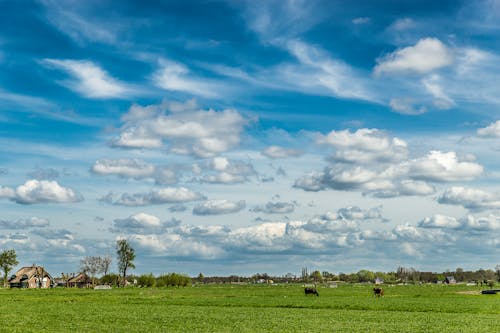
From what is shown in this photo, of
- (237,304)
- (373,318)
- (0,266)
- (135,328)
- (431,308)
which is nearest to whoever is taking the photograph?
(135,328)

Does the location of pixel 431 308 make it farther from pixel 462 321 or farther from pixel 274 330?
pixel 274 330

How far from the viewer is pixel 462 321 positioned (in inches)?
1902

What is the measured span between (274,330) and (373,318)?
1485 centimetres

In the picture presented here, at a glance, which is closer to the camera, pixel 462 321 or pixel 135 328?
pixel 135 328

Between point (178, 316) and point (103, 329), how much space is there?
12351 mm

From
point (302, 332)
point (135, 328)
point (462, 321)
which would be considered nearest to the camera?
point (302, 332)

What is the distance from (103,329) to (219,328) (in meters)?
8.24

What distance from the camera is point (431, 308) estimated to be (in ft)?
219

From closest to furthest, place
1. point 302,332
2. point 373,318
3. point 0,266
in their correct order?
point 302,332 → point 373,318 → point 0,266

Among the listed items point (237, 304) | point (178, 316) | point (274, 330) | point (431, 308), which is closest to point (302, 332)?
point (274, 330)

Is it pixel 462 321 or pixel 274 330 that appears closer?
pixel 274 330

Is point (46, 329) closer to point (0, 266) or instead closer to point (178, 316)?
point (178, 316)

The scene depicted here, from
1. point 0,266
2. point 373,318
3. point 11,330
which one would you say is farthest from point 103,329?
point 0,266

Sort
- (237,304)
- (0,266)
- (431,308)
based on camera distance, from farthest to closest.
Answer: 1. (0,266)
2. (237,304)
3. (431,308)
